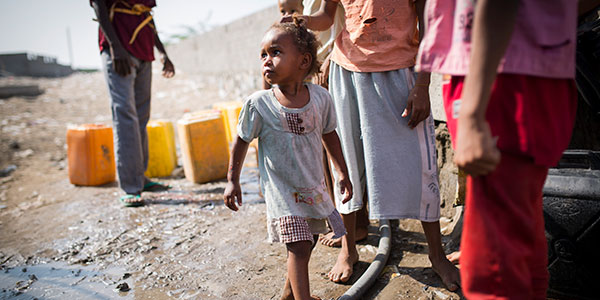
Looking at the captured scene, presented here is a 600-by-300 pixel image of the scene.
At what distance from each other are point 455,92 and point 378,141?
3.34 ft

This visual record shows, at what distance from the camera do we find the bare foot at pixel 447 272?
2087mm

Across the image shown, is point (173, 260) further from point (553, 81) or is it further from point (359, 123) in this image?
point (553, 81)

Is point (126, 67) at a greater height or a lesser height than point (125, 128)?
greater

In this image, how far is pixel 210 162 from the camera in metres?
4.55

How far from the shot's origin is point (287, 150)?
1.87m

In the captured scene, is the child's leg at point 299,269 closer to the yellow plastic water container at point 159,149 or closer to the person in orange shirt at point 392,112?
the person in orange shirt at point 392,112

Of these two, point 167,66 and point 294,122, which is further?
point 167,66

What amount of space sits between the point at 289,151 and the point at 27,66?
28.3 m

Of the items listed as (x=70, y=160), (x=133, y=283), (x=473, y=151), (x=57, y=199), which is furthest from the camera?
(x=70, y=160)

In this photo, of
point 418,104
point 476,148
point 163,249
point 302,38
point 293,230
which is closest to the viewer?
point 476,148

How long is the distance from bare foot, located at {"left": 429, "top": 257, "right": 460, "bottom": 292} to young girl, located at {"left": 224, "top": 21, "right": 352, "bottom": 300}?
2.14 ft

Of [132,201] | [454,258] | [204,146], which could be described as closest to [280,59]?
[454,258]

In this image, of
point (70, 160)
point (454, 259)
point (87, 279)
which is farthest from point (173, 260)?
point (70, 160)

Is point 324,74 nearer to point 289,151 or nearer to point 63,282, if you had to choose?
point 289,151
